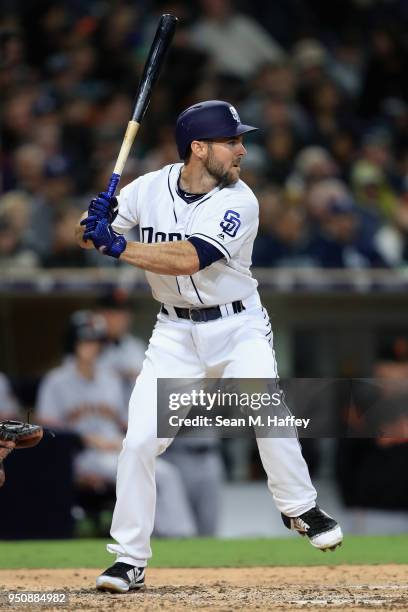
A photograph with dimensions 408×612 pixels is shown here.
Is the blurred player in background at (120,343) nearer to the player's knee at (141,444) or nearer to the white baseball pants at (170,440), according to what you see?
the white baseball pants at (170,440)

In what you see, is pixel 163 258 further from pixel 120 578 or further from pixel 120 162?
pixel 120 578

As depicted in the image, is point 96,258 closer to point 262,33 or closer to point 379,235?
point 379,235

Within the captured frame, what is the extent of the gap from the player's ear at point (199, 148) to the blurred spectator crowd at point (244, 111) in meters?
3.39

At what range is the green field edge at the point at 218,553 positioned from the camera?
18.2ft

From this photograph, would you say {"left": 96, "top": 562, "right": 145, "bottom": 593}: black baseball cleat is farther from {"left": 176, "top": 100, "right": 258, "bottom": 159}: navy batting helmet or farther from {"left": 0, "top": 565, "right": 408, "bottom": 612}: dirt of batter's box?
{"left": 176, "top": 100, "right": 258, "bottom": 159}: navy batting helmet

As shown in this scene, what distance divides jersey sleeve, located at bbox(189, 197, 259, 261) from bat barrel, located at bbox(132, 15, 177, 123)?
62cm

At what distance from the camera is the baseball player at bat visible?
434 centimetres

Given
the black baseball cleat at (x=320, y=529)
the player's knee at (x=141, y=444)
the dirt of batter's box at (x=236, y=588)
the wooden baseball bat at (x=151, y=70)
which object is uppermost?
the wooden baseball bat at (x=151, y=70)

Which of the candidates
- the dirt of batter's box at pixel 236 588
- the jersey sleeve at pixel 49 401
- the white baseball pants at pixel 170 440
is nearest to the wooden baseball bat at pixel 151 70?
the white baseball pants at pixel 170 440

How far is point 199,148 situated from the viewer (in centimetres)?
452

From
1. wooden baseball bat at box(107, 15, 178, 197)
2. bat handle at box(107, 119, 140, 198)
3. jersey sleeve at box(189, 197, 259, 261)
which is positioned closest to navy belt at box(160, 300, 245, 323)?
jersey sleeve at box(189, 197, 259, 261)

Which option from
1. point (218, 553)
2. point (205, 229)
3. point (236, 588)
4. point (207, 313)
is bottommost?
point (218, 553)

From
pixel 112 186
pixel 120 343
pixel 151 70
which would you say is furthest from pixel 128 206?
pixel 120 343

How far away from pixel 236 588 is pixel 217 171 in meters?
1.59
